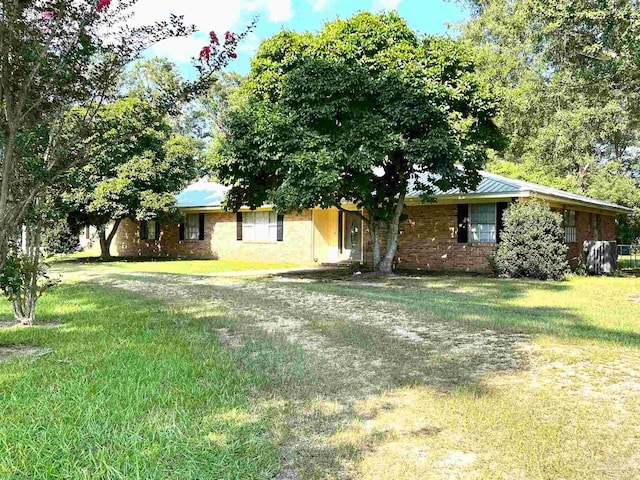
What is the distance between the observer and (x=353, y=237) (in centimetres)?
1925

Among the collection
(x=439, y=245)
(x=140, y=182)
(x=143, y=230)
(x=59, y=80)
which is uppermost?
(x=140, y=182)

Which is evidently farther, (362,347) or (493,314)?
(493,314)

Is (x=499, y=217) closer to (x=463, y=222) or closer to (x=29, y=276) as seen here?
(x=463, y=222)

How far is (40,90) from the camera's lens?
499cm

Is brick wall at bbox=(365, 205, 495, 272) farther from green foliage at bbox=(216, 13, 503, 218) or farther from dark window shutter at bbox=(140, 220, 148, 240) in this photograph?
dark window shutter at bbox=(140, 220, 148, 240)

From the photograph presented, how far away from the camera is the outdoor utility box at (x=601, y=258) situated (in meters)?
16.2

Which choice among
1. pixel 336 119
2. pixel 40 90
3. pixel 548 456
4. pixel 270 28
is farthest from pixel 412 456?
pixel 270 28

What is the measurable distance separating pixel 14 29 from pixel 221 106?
1561 inches

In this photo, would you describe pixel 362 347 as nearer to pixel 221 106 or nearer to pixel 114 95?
pixel 114 95

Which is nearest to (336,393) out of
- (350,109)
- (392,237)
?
(350,109)

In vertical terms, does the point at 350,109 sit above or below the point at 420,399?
above

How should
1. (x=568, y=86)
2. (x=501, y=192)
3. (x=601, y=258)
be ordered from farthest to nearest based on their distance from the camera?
(x=568, y=86) → (x=601, y=258) → (x=501, y=192)

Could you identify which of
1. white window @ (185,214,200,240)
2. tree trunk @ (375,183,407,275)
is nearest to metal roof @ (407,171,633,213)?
tree trunk @ (375,183,407,275)

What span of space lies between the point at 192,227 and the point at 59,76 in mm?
18877
